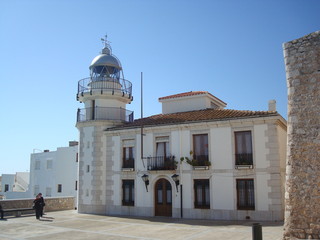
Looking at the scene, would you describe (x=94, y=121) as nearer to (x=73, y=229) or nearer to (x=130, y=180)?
(x=130, y=180)

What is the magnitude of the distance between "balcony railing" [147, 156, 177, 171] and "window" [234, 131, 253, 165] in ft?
11.7

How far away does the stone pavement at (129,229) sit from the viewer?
41.1 feet

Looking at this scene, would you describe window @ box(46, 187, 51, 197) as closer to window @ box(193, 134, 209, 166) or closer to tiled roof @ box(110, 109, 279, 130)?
tiled roof @ box(110, 109, 279, 130)

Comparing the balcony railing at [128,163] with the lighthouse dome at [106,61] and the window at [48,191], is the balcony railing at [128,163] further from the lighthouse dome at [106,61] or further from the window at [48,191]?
the window at [48,191]

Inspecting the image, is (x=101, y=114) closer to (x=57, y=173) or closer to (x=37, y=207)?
(x=37, y=207)

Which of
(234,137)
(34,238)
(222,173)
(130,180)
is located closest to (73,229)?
(34,238)

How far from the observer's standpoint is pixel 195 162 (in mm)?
17781

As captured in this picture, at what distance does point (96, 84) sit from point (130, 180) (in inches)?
280

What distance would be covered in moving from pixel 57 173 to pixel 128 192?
16964 mm

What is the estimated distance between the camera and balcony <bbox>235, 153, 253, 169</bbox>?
54.5ft

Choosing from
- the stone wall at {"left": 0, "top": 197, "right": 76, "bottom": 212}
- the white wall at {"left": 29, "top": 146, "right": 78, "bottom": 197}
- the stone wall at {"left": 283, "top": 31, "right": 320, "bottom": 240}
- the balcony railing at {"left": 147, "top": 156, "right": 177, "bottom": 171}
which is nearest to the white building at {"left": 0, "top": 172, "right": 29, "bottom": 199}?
the white wall at {"left": 29, "top": 146, "right": 78, "bottom": 197}

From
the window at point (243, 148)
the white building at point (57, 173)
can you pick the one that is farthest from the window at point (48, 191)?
the window at point (243, 148)

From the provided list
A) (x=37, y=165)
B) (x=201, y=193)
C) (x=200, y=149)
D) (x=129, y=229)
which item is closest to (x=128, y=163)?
(x=200, y=149)

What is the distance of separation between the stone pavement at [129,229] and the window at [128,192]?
1745mm
